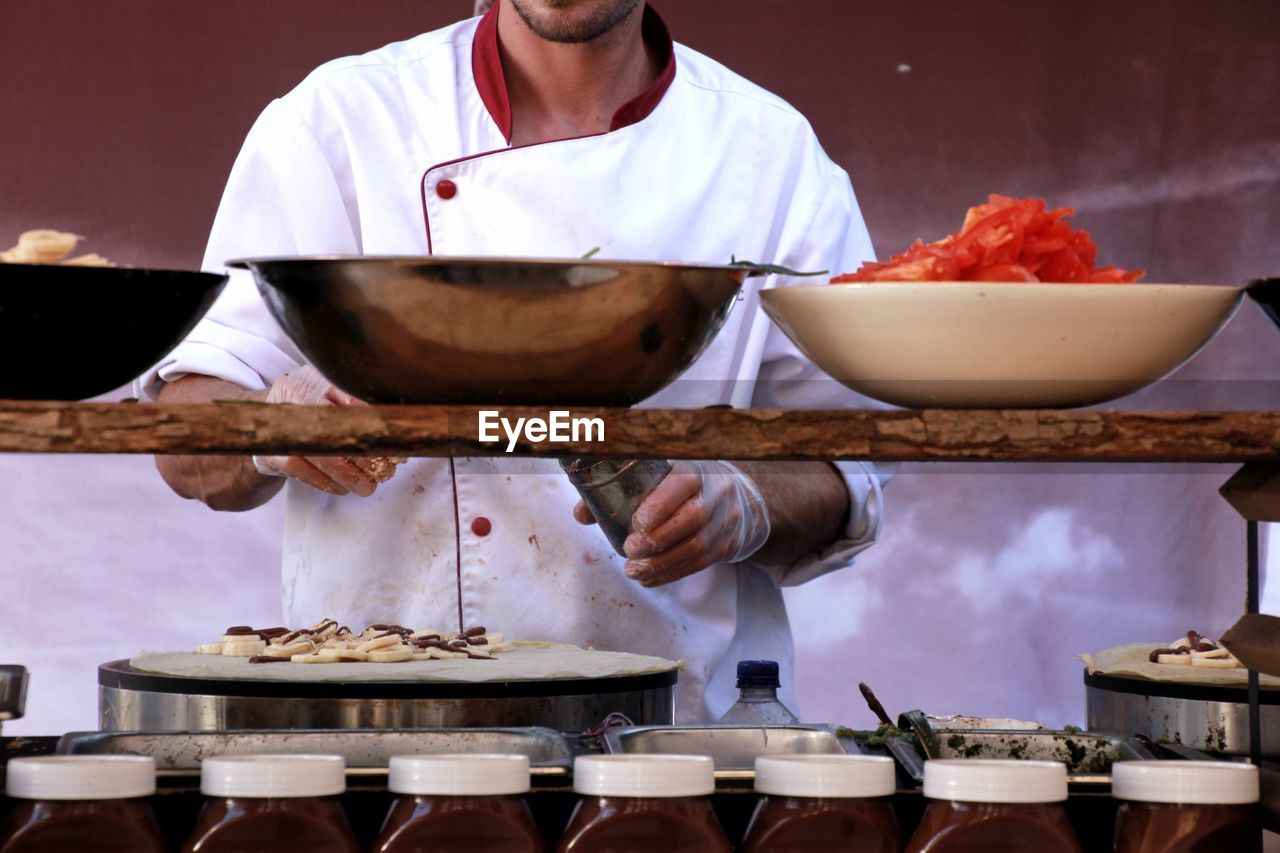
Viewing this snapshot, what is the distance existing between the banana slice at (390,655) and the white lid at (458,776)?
0.74 m

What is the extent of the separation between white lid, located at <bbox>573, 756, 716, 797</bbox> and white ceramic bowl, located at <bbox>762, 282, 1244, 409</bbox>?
31 cm

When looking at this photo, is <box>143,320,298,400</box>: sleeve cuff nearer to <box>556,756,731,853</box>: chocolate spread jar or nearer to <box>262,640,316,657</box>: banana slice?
<box>262,640,316,657</box>: banana slice

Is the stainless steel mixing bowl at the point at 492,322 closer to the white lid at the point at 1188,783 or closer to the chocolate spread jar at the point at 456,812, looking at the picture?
the chocolate spread jar at the point at 456,812

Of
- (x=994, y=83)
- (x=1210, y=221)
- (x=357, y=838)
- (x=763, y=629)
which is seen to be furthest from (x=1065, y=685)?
(x=357, y=838)

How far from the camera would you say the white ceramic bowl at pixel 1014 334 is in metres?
1.15

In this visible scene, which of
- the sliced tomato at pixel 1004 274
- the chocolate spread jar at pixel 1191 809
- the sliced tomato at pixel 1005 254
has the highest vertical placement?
the sliced tomato at pixel 1005 254

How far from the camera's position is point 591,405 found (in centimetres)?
115

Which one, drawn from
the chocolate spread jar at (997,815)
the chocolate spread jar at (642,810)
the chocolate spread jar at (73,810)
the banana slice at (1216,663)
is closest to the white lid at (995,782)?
the chocolate spread jar at (997,815)

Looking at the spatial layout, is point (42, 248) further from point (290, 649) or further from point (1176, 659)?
point (1176, 659)

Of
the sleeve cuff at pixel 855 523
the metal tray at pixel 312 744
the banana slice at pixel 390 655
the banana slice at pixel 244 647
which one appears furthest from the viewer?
the sleeve cuff at pixel 855 523

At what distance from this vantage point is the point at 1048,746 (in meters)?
1.40

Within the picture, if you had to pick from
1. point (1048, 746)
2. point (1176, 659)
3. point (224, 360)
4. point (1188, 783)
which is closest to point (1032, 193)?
point (1176, 659)

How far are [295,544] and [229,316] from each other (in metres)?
0.35

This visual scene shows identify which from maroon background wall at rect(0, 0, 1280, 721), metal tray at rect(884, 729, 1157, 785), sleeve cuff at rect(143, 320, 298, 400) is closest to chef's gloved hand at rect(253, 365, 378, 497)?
sleeve cuff at rect(143, 320, 298, 400)
